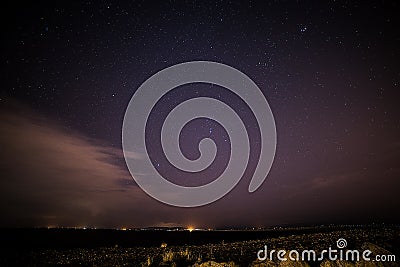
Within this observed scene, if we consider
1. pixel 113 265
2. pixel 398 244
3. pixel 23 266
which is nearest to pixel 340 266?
pixel 398 244

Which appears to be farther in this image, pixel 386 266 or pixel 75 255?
pixel 75 255

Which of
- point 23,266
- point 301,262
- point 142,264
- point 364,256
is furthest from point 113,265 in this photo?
point 364,256

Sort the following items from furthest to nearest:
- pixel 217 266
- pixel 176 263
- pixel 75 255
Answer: pixel 75 255, pixel 176 263, pixel 217 266

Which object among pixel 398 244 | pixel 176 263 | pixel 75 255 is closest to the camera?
pixel 176 263

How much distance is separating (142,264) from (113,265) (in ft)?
7.62

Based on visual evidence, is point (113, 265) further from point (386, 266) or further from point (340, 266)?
point (386, 266)

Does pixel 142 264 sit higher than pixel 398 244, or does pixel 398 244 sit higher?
pixel 398 244

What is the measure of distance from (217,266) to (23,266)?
16000 mm

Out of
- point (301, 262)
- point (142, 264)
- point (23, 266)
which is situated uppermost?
point (301, 262)

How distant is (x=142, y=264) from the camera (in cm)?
1884

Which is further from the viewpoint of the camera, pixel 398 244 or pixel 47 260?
pixel 47 260

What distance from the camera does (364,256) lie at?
16.7 m

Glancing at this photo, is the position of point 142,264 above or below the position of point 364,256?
below

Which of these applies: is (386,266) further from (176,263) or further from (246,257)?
(176,263)
